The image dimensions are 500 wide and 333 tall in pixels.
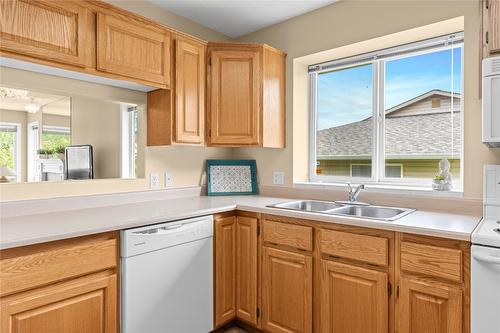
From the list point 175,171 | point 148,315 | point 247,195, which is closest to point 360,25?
point 247,195

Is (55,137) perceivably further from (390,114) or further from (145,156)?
(390,114)

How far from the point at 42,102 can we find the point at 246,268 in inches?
67.8

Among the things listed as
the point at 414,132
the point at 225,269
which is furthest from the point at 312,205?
the point at 414,132

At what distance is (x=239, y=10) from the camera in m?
2.50

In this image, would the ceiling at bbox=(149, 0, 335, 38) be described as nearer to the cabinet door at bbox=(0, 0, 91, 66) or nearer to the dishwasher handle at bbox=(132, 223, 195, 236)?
the cabinet door at bbox=(0, 0, 91, 66)

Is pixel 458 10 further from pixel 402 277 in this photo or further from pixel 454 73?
pixel 402 277

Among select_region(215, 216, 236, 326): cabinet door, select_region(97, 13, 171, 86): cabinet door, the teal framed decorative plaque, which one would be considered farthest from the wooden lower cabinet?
select_region(97, 13, 171, 86): cabinet door

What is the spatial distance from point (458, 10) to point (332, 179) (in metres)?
1.44

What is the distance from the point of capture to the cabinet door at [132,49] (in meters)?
1.84

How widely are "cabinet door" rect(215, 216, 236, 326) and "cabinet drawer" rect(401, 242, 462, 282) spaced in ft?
3.59

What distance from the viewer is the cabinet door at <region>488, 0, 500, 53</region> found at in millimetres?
1533

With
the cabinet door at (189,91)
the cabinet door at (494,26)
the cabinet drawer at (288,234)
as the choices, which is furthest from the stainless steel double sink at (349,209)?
the cabinet door at (494,26)

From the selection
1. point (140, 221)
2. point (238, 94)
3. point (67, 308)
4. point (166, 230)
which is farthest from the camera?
point (238, 94)

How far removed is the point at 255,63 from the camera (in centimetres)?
247
